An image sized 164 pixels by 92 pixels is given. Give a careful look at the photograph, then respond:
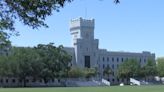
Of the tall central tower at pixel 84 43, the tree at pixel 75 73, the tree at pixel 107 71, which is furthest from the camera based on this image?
the tall central tower at pixel 84 43

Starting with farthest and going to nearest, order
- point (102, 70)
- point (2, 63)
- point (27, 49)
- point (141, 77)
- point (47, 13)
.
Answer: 1. point (102, 70)
2. point (141, 77)
3. point (27, 49)
4. point (2, 63)
5. point (47, 13)

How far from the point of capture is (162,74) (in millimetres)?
152750

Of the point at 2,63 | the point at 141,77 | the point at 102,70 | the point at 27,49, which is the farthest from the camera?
the point at 102,70

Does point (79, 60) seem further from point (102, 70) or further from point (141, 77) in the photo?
point (141, 77)

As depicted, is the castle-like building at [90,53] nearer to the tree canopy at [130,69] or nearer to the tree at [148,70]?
the tree canopy at [130,69]

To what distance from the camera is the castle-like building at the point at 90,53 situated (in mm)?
158875

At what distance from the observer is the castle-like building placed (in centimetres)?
15888

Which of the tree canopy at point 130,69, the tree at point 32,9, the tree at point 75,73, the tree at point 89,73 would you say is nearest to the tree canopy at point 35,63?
the tree at point 75,73

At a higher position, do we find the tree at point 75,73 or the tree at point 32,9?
the tree at point 32,9

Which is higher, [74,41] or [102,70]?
[74,41]

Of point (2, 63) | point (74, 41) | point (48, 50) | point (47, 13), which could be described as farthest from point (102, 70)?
point (47, 13)

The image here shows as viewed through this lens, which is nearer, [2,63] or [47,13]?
[47,13]

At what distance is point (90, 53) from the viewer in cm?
16150

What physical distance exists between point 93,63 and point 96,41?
9451mm
